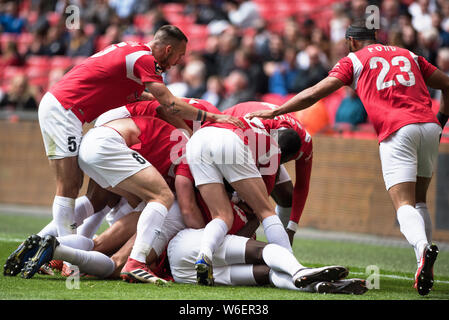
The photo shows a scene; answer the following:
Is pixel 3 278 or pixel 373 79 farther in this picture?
pixel 373 79

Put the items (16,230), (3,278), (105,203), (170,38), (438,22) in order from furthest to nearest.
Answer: (438,22), (16,230), (105,203), (170,38), (3,278)

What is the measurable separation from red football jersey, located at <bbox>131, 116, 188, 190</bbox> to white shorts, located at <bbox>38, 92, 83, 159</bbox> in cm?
48

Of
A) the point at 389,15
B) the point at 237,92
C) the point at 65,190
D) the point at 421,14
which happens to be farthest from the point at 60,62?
the point at 65,190

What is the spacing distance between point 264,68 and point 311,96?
6442 mm

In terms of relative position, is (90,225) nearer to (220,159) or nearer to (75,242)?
(75,242)

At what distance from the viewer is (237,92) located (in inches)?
421

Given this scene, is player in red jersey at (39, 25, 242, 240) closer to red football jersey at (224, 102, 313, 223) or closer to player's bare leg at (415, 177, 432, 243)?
red football jersey at (224, 102, 313, 223)

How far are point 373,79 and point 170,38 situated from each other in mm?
1717

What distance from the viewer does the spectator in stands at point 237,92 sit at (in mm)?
10625

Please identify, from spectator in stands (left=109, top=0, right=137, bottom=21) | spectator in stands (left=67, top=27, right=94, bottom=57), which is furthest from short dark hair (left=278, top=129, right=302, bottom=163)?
spectator in stands (left=109, top=0, right=137, bottom=21)

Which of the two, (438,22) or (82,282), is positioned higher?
(438,22)

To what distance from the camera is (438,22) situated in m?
10.9

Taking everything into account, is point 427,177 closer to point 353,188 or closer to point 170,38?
point 170,38
